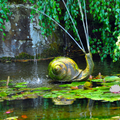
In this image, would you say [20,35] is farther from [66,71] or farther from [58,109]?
[58,109]

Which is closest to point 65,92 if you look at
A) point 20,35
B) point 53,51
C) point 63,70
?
point 63,70

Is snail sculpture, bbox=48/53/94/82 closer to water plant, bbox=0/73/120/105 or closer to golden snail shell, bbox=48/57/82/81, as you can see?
golden snail shell, bbox=48/57/82/81

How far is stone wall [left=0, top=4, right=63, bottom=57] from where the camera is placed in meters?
5.36

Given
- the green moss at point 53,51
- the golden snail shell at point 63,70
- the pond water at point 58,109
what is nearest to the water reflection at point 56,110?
the pond water at point 58,109

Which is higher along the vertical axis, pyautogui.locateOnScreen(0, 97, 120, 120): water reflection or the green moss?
the green moss

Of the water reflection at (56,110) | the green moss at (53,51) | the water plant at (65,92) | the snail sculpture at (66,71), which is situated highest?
the green moss at (53,51)

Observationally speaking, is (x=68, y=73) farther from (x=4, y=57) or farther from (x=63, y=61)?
(x=4, y=57)

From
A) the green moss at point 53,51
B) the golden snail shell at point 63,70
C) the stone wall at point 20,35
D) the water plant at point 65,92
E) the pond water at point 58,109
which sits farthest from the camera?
the green moss at point 53,51

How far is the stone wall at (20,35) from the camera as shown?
5.36 metres

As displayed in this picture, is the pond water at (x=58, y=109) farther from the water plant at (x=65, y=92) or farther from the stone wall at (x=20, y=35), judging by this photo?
the stone wall at (x=20, y=35)

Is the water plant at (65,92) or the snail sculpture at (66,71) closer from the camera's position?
the water plant at (65,92)

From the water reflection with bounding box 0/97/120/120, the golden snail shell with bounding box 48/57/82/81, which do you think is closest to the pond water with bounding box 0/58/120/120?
the water reflection with bounding box 0/97/120/120

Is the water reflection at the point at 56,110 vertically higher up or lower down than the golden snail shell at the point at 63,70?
lower down

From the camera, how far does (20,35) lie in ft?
17.6
